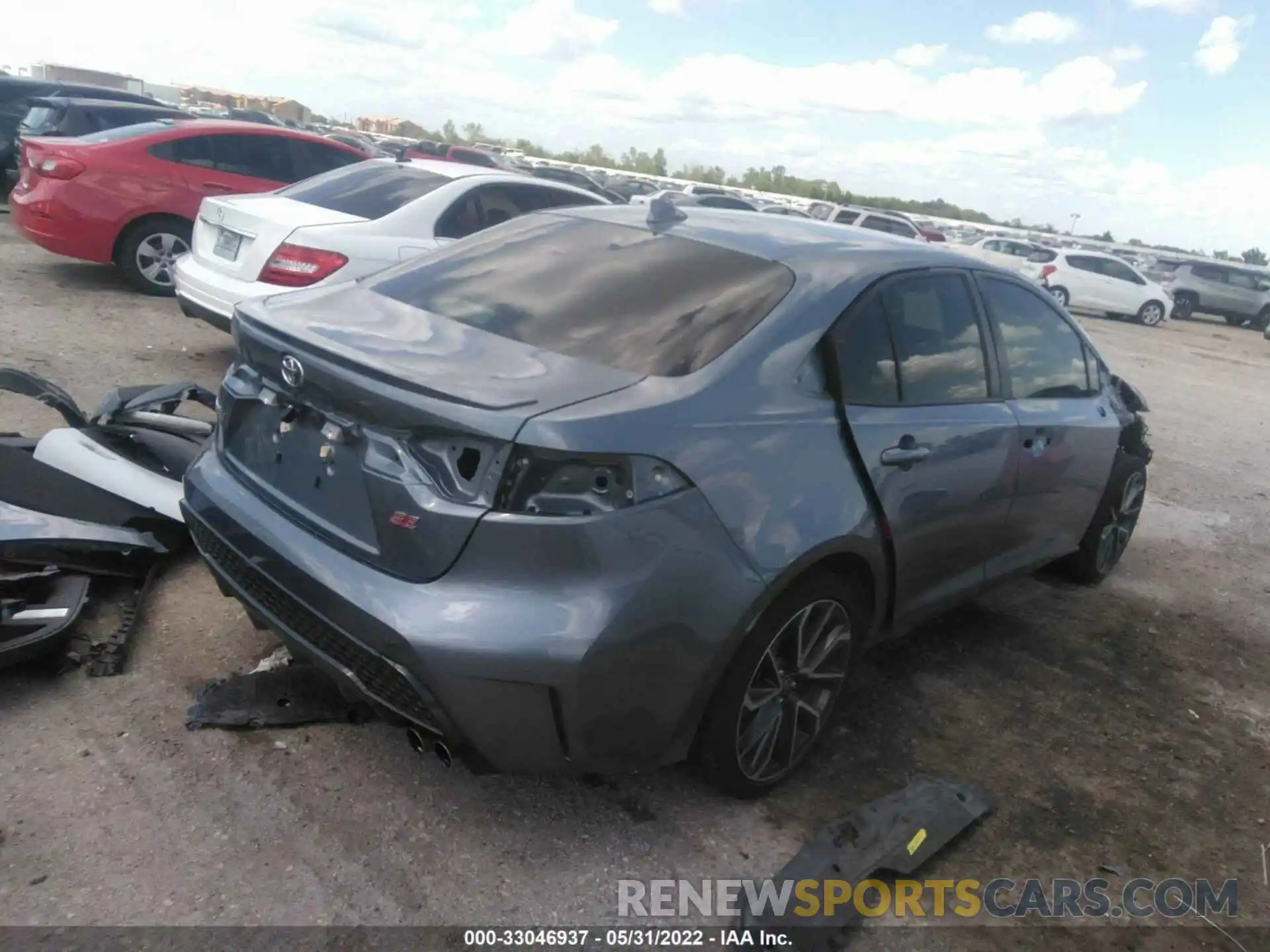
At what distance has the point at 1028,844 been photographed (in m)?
3.14

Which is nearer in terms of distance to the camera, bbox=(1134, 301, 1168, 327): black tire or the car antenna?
the car antenna

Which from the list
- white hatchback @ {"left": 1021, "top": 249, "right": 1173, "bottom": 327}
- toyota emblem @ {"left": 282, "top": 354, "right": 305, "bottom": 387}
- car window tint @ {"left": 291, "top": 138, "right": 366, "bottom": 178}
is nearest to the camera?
toyota emblem @ {"left": 282, "top": 354, "right": 305, "bottom": 387}

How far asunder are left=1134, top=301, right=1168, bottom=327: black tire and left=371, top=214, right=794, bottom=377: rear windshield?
24646 mm

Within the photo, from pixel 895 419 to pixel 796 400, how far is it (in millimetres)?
515

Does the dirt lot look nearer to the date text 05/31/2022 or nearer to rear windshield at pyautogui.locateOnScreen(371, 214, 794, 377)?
the date text 05/31/2022

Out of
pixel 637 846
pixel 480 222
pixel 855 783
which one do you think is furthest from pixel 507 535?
pixel 480 222

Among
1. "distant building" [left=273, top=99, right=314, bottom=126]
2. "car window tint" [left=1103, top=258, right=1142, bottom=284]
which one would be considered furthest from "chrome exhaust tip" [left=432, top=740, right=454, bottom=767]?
"distant building" [left=273, top=99, right=314, bottom=126]

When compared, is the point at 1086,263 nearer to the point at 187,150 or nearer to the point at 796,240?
the point at 187,150

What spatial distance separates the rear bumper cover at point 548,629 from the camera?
2377mm

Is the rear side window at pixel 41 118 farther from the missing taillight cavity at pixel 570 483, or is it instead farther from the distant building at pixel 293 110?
the distant building at pixel 293 110

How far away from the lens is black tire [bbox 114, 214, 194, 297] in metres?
9.25

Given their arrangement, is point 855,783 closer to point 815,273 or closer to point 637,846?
point 637,846

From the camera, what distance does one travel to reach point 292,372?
2.75 metres

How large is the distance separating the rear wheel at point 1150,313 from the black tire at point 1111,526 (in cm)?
2175
